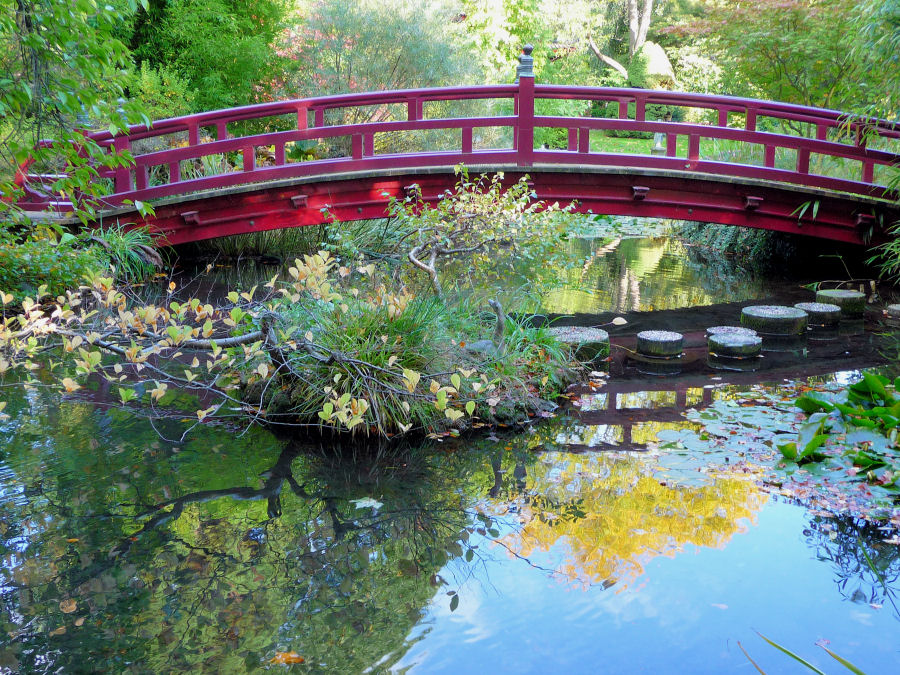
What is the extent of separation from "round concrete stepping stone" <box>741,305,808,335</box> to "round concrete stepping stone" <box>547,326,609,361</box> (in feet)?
5.96

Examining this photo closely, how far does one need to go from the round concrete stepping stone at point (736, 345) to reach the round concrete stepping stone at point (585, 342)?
99cm

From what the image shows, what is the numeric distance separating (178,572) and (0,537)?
880 millimetres

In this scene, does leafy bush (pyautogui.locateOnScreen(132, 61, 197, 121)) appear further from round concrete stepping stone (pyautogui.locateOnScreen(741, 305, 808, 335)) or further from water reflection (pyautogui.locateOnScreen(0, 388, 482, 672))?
round concrete stepping stone (pyautogui.locateOnScreen(741, 305, 808, 335))

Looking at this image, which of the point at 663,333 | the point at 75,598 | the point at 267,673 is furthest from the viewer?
the point at 663,333

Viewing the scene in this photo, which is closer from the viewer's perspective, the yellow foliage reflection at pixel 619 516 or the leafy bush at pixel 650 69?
the yellow foliage reflection at pixel 619 516

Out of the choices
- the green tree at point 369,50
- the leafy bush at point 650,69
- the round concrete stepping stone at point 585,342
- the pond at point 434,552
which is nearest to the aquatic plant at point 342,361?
the pond at point 434,552

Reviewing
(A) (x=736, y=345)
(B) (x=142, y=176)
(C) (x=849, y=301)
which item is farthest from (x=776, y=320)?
(B) (x=142, y=176)

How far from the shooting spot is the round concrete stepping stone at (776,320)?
7.09m

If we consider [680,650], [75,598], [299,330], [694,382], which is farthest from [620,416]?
[75,598]

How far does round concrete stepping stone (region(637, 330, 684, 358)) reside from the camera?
6414 mm

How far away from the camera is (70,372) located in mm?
5891

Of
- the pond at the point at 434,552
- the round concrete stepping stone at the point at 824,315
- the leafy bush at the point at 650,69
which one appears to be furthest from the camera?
the leafy bush at the point at 650,69

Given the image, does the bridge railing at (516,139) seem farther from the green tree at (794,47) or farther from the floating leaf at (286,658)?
the floating leaf at (286,658)

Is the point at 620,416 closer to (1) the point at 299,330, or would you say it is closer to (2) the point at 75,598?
(1) the point at 299,330
